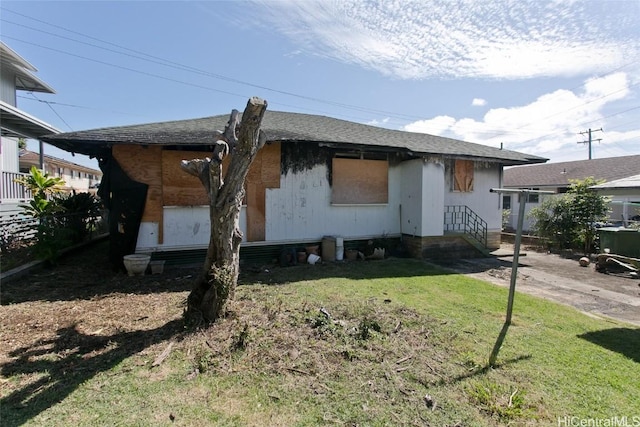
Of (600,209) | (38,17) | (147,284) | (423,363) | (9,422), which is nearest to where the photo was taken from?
(9,422)

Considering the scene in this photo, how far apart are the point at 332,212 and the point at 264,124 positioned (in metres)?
3.62

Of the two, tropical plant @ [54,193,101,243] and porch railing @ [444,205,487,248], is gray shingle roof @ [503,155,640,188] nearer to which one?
porch railing @ [444,205,487,248]

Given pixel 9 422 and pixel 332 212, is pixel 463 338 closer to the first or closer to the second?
pixel 9 422

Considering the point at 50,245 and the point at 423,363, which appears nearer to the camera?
the point at 423,363

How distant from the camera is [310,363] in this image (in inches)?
136

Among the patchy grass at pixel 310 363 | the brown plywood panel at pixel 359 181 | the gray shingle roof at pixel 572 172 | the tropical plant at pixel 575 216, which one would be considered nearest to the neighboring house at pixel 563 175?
the gray shingle roof at pixel 572 172

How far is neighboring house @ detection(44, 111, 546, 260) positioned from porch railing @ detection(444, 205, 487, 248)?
4 cm

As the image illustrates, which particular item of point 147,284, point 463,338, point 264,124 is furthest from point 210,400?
point 264,124

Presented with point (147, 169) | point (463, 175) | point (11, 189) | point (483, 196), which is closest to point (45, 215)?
point (147, 169)

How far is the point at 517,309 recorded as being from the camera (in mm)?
5430

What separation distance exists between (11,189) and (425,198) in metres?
13.9

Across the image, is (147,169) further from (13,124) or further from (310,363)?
(13,124)

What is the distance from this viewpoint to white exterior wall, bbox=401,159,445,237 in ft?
32.4

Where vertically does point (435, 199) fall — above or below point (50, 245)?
above
